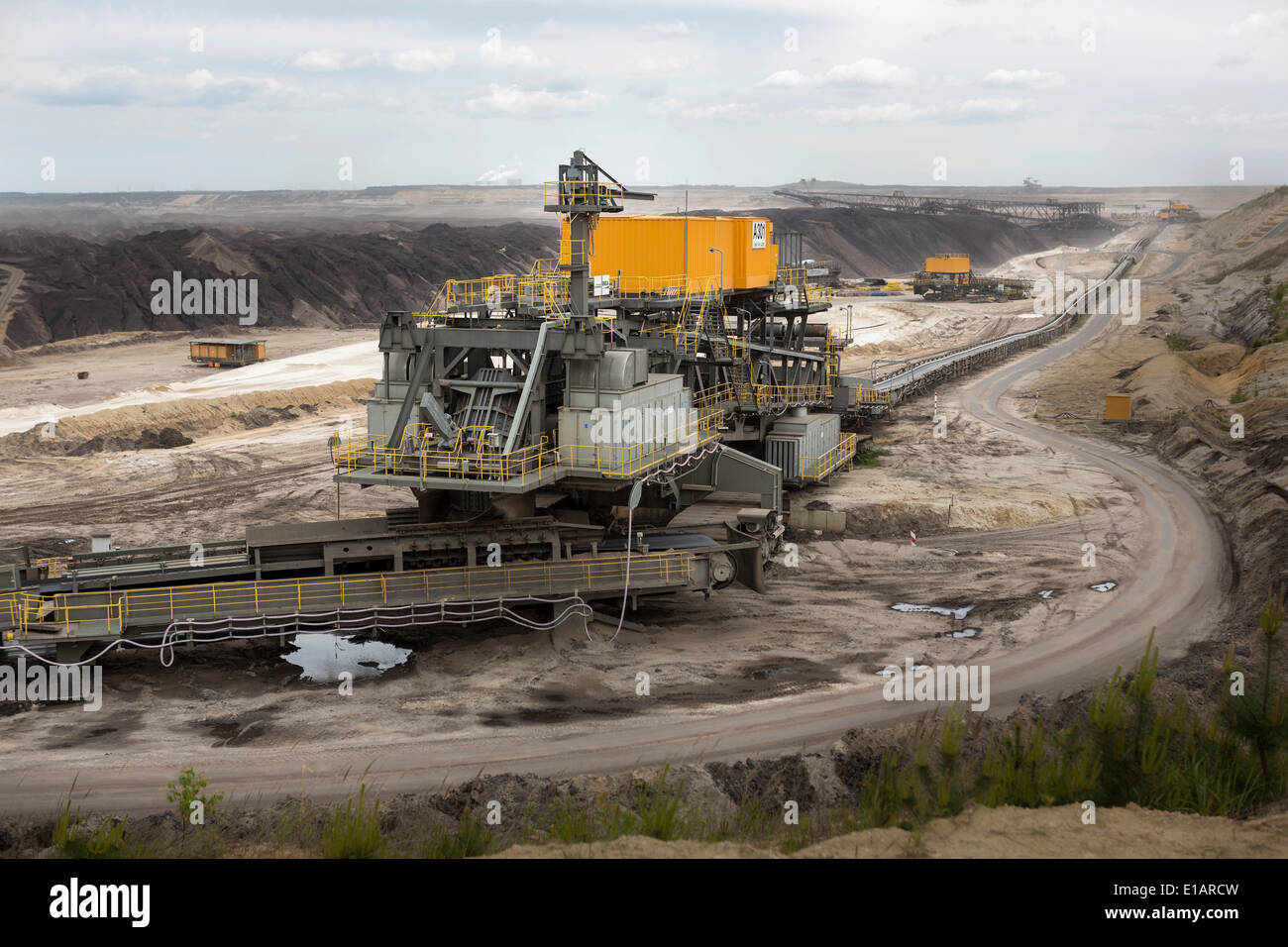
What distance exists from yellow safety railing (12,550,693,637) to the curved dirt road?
2438 mm

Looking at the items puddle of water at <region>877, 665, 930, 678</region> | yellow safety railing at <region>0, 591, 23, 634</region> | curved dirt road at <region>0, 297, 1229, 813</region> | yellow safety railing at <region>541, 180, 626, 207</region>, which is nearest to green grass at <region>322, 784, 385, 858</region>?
curved dirt road at <region>0, 297, 1229, 813</region>

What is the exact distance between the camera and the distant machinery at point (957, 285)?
8581 centimetres

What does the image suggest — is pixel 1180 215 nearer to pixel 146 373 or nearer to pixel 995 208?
pixel 995 208

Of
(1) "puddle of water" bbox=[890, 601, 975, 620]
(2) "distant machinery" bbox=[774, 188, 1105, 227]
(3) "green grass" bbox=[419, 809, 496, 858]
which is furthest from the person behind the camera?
(2) "distant machinery" bbox=[774, 188, 1105, 227]

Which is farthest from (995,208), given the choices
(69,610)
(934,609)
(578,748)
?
(69,610)

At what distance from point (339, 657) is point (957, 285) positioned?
73.9m

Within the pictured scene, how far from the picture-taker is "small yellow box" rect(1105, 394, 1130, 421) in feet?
133

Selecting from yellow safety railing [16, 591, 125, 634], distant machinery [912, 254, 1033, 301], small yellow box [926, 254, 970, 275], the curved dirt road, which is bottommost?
the curved dirt road

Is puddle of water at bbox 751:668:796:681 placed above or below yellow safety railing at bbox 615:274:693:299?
below

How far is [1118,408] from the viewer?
40.8 m

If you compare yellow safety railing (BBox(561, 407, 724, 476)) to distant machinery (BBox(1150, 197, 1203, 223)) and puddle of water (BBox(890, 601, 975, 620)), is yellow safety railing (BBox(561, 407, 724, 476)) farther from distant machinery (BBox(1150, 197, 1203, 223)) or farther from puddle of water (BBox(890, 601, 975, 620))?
distant machinery (BBox(1150, 197, 1203, 223))
